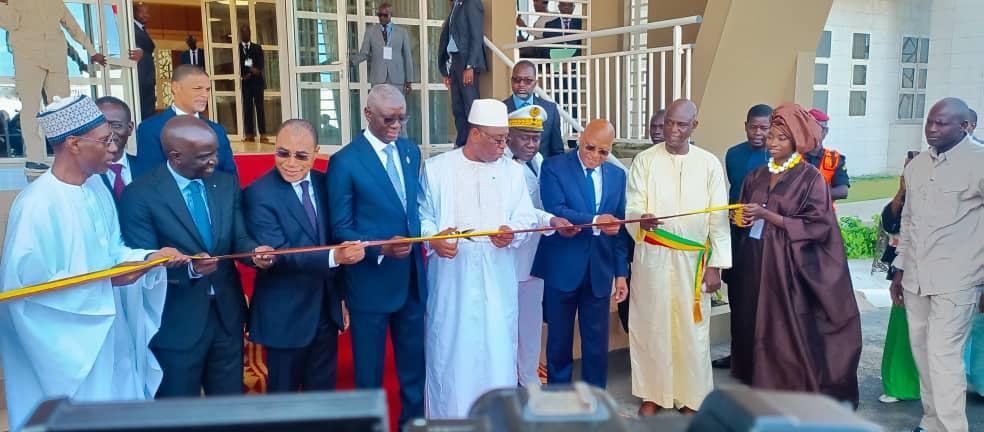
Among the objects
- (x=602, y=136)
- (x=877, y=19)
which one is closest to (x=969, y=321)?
(x=602, y=136)

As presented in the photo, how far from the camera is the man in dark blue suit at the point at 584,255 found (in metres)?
4.02

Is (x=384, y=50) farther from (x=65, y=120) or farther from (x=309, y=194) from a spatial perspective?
(x=65, y=120)

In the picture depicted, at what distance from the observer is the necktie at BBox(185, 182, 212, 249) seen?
2.98 meters

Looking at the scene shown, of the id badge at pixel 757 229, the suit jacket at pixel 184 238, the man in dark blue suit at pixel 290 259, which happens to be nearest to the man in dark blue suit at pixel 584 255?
the id badge at pixel 757 229

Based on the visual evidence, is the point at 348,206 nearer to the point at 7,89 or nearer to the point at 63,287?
the point at 63,287

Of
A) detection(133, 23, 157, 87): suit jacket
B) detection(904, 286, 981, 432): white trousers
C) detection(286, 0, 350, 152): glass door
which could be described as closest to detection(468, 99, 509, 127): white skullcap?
detection(904, 286, 981, 432): white trousers

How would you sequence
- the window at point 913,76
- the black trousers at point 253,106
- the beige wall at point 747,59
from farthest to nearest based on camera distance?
the window at point 913,76 → the black trousers at point 253,106 → the beige wall at point 747,59

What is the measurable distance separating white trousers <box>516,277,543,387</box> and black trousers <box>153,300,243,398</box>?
1.83 meters

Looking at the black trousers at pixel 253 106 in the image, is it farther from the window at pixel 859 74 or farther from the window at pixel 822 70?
the window at pixel 859 74

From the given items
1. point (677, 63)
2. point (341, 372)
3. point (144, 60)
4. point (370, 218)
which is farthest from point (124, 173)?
point (144, 60)

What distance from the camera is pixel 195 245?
2904mm

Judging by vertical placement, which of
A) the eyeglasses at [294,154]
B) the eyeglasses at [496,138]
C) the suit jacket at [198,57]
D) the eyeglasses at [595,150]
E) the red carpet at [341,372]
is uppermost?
the suit jacket at [198,57]

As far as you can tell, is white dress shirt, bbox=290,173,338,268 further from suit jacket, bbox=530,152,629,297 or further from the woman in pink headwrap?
the woman in pink headwrap

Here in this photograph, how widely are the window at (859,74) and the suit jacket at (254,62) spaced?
9881 mm
